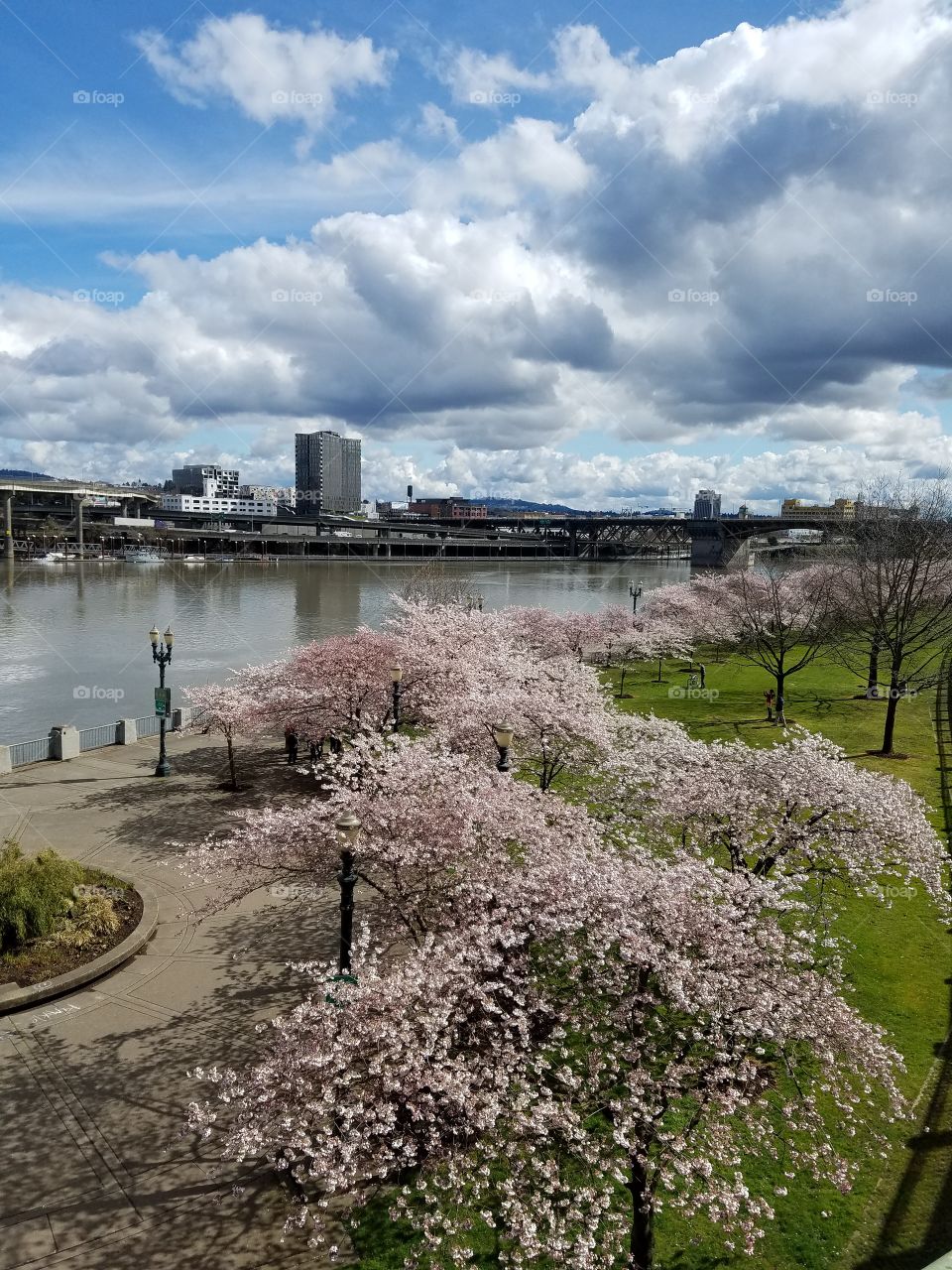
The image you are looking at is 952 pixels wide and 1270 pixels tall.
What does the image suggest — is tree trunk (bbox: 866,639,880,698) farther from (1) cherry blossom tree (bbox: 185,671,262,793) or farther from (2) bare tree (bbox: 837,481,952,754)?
(1) cherry blossom tree (bbox: 185,671,262,793)

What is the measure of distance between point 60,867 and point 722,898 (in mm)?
11938

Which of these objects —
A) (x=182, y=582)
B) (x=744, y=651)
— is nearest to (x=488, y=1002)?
(x=744, y=651)

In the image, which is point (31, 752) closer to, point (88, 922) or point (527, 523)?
point (88, 922)

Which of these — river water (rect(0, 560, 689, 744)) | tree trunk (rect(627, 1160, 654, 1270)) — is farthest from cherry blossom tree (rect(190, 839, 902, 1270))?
river water (rect(0, 560, 689, 744))

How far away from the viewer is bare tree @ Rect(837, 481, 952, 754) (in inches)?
1232

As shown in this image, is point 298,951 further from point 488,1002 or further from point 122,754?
point 122,754

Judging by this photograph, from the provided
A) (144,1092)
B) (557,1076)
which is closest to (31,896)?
(144,1092)

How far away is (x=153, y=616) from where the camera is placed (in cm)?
6981

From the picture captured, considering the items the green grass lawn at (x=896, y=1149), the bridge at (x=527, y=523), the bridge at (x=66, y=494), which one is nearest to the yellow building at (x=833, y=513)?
the bridge at (x=527, y=523)

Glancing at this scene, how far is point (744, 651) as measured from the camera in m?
46.6

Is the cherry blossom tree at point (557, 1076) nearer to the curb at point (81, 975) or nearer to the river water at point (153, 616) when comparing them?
the curb at point (81, 975)

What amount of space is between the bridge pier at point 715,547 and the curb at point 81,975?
10673 cm

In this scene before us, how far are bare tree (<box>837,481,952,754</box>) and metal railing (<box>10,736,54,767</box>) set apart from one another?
1147 inches

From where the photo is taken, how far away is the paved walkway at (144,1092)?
841 cm
